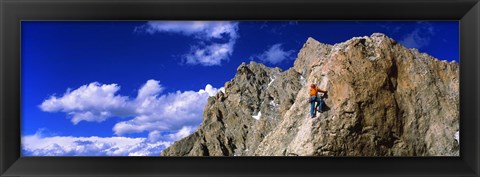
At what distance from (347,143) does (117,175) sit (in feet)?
20.1

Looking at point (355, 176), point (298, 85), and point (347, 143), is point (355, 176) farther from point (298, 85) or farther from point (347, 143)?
point (298, 85)

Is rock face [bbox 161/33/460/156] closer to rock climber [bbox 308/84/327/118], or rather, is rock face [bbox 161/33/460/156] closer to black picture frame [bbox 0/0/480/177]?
rock climber [bbox 308/84/327/118]

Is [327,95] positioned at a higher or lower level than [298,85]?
lower

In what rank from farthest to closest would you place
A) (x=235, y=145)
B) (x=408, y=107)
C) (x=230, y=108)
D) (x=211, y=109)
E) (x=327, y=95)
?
1. (x=230, y=108)
2. (x=211, y=109)
3. (x=235, y=145)
4. (x=408, y=107)
5. (x=327, y=95)

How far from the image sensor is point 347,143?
9.43 m
